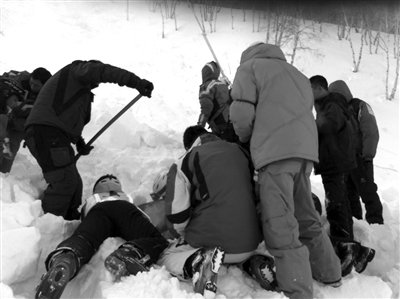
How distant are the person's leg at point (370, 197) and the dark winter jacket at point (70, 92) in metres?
2.47

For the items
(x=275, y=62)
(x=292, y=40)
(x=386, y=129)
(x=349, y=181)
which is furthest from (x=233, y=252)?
(x=292, y=40)

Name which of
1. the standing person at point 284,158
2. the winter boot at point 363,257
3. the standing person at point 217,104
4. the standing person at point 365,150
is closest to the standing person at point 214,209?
the standing person at point 284,158

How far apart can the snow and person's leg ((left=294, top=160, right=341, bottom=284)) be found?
4.6 inches

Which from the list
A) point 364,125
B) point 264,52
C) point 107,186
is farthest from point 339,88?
point 107,186

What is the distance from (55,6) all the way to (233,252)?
41.3ft

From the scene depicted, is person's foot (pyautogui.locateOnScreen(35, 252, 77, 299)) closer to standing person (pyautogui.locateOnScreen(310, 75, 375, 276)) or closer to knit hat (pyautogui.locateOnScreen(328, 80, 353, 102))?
standing person (pyautogui.locateOnScreen(310, 75, 375, 276))

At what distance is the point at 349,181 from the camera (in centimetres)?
426

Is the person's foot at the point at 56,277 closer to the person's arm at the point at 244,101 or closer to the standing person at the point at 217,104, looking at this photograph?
the person's arm at the point at 244,101

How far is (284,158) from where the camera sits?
2398mm

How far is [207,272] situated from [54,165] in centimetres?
163

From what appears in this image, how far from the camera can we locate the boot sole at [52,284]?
2.00 metres

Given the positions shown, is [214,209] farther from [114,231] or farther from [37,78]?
[37,78]

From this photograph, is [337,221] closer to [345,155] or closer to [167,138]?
[345,155]

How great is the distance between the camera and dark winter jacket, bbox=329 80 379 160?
3867 millimetres
